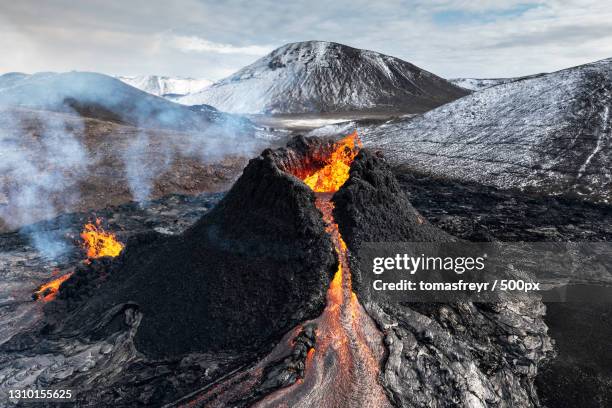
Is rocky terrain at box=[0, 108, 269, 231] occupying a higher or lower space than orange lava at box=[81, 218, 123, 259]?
higher

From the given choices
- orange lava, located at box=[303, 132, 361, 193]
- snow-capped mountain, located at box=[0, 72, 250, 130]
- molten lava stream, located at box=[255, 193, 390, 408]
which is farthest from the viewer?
snow-capped mountain, located at box=[0, 72, 250, 130]

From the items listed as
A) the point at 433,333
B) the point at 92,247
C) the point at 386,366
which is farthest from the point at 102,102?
the point at 386,366

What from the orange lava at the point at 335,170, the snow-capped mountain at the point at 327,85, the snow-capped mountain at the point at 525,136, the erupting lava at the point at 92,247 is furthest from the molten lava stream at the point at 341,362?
the snow-capped mountain at the point at 327,85

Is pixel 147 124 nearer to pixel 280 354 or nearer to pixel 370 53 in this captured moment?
pixel 280 354

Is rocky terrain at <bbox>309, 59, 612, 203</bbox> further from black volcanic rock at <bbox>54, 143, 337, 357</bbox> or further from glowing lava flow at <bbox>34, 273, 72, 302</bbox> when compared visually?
glowing lava flow at <bbox>34, 273, 72, 302</bbox>

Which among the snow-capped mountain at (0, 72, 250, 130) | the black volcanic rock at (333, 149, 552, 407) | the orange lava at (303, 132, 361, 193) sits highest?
the snow-capped mountain at (0, 72, 250, 130)

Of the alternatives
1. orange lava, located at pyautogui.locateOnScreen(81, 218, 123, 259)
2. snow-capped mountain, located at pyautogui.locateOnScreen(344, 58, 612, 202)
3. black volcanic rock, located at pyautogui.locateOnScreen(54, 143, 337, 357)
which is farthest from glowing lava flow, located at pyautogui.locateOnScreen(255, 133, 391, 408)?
snow-capped mountain, located at pyautogui.locateOnScreen(344, 58, 612, 202)

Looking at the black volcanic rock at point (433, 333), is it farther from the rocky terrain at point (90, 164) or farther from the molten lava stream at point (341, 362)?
the rocky terrain at point (90, 164)

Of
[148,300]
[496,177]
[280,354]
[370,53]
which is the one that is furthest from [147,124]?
[370,53]
